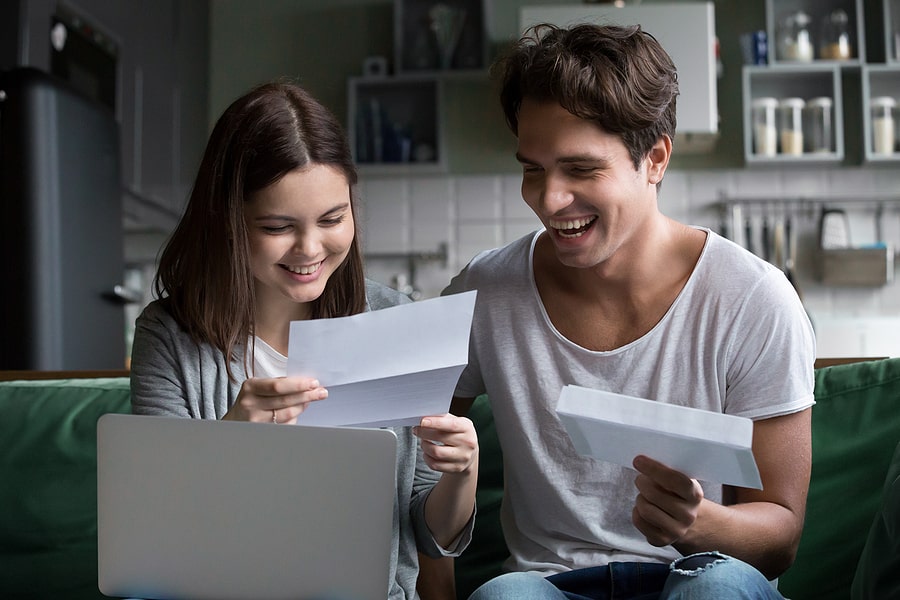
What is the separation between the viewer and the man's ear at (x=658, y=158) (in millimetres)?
1479

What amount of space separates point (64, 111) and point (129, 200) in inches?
37.4

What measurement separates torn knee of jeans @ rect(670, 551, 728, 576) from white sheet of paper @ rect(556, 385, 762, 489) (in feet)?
0.53

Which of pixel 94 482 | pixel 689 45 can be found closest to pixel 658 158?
pixel 94 482

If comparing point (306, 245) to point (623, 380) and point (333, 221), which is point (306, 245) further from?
point (623, 380)

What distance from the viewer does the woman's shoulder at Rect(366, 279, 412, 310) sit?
160 centimetres

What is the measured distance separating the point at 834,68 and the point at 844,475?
3.12 meters

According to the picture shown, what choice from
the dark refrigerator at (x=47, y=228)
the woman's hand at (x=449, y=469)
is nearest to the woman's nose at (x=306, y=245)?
the woman's hand at (x=449, y=469)

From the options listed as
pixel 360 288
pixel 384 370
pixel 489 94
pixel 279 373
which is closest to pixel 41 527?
pixel 279 373

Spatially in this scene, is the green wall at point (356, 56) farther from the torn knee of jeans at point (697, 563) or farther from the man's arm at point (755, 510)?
the torn knee of jeans at point (697, 563)

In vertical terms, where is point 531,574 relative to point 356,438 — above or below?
below

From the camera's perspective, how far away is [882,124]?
4.28 meters

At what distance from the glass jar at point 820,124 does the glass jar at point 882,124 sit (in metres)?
0.18

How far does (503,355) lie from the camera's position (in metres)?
1.51

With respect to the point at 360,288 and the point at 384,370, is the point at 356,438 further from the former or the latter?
the point at 360,288
